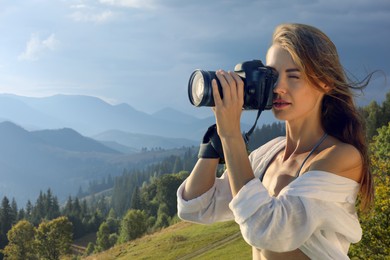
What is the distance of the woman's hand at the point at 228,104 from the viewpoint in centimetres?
227

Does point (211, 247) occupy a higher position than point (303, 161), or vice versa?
point (303, 161)

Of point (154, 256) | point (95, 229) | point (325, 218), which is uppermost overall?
point (325, 218)

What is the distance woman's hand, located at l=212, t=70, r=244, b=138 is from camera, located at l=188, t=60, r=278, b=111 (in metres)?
0.04

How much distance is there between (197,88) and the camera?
2438 millimetres

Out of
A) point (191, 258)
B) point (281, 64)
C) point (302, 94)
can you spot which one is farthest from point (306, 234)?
point (191, 258)

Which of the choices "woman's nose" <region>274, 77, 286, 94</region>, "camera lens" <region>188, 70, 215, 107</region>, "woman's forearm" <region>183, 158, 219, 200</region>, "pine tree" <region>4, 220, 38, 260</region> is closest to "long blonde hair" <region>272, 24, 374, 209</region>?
"woman's nose" <region>274, 77, 286, 94</region>

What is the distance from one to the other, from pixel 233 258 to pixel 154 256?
7.60m

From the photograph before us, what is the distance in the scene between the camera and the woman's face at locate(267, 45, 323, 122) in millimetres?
2432

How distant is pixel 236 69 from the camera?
2.48 metres

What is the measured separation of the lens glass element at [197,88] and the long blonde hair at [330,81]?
1.66 ft

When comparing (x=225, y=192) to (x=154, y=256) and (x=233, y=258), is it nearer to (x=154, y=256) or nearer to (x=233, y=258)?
(x=233, y=258)

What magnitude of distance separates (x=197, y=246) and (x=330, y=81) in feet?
89.1

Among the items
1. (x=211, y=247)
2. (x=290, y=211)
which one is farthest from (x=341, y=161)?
(x=211, y=247)

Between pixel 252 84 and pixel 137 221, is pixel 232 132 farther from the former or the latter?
pixel 137 221
